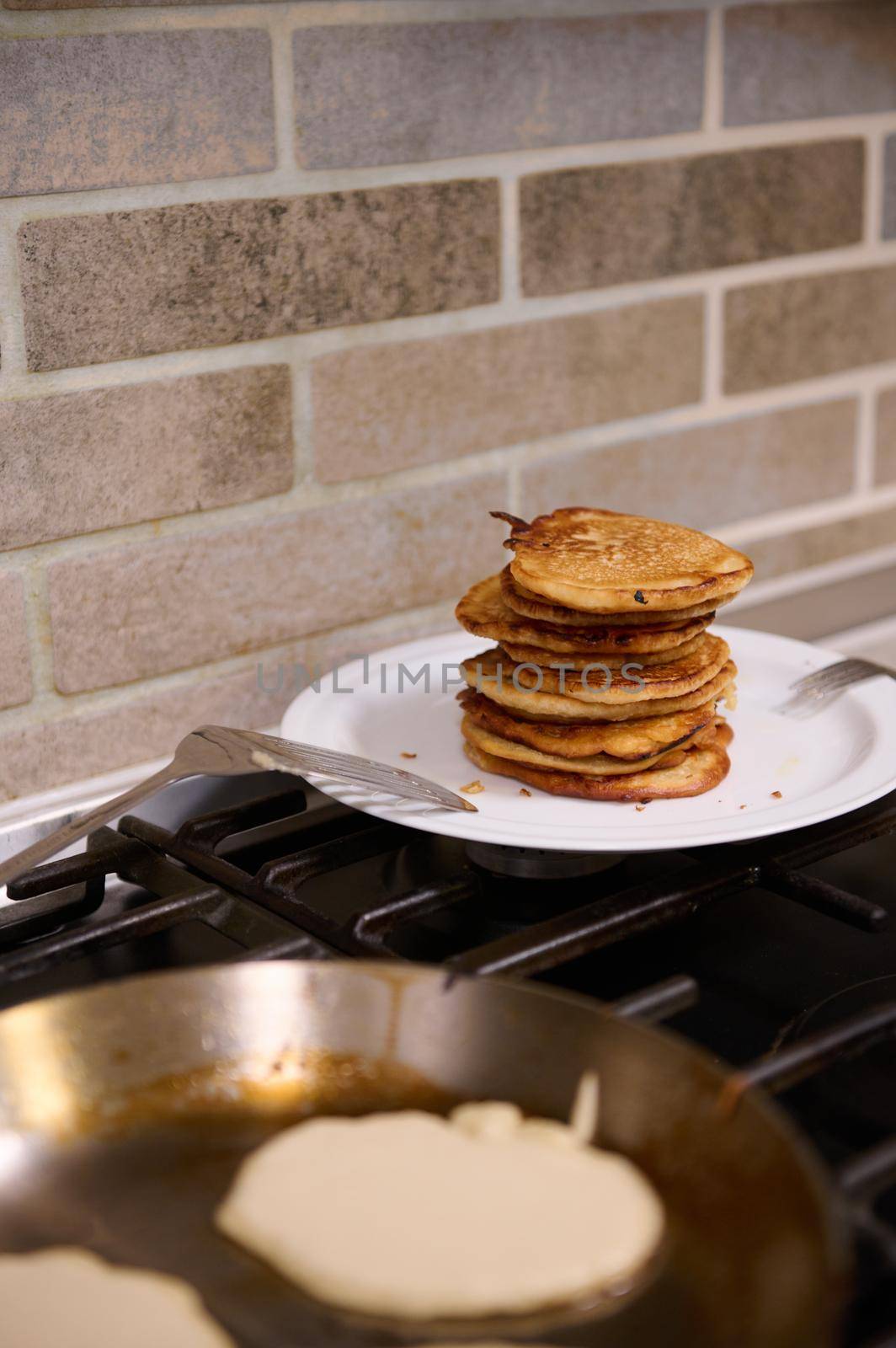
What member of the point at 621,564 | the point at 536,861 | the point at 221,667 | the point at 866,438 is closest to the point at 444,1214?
the point at 536,861

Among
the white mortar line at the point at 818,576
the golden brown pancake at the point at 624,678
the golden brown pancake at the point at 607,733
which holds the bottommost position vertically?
the white mortar line at the point at 818,576

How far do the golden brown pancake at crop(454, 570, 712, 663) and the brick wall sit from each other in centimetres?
20

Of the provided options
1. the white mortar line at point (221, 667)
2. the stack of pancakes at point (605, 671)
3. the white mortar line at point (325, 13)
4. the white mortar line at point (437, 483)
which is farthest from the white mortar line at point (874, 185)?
the stack of pancakes at point (605, 671)

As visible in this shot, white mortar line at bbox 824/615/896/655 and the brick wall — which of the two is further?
white mortar line at bbox 824/615/896/655

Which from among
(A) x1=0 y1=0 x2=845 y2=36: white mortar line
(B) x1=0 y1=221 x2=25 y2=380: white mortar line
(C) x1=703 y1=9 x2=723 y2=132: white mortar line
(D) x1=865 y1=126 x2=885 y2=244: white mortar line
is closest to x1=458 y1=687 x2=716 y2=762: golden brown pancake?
(B) x1=0 y1=221 x2=25 y2=380: white mortar line

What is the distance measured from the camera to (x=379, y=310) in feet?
3.48

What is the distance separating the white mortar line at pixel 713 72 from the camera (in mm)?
1205

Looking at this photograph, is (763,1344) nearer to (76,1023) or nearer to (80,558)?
(76,1023)

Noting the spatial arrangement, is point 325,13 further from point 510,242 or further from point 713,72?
point 713,72

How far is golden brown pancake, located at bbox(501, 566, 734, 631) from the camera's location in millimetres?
875

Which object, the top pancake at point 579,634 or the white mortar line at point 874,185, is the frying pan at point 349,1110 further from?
the white mortar line at point 874,185

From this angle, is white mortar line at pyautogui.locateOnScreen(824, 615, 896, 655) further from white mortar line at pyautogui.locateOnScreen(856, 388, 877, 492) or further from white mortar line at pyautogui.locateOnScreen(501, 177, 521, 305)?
white mortar line at pyautogui.locateOnScreen(501, 177, 521, 305)

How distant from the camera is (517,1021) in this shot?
1.98 feet

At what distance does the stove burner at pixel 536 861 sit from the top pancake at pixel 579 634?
118mm
